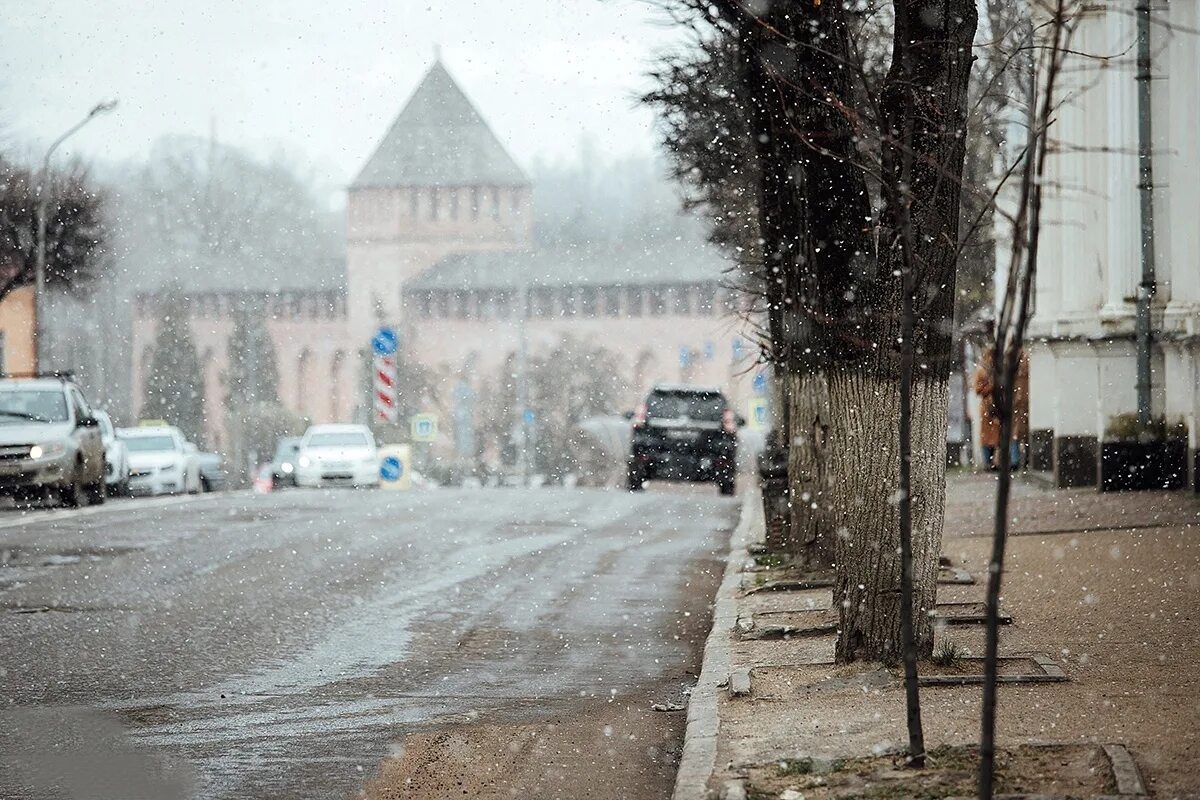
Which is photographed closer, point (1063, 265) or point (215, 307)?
point (1063, 265)

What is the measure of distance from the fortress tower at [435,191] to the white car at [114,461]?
78606 mm

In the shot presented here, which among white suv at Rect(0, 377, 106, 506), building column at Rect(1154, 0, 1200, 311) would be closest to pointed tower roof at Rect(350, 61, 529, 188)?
white suv at Rect(0, 377, 106, 506)

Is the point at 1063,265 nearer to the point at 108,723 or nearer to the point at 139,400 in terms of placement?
the point at 108,723

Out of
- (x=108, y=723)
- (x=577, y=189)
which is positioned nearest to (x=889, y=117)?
(x=108, y=723)

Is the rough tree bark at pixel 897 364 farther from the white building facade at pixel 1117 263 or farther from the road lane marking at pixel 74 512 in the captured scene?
the road lane marking at pixel 74 512

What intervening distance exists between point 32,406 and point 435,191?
92.7 m

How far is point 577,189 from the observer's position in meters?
142

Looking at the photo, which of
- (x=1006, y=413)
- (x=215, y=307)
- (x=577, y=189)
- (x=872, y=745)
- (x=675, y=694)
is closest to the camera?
(x=1006, y=413)

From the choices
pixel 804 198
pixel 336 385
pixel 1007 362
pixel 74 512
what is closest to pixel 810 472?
pixel 804 198

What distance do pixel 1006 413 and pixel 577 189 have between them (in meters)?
138

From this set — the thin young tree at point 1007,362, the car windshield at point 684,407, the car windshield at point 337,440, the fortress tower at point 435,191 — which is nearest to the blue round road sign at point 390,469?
the car windshield at point 337,440

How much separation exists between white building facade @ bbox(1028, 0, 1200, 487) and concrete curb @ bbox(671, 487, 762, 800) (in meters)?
8.04

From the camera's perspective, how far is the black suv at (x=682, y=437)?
35469 millimetres

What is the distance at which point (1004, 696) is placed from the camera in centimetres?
800
